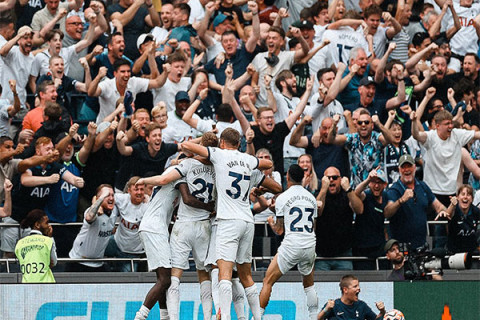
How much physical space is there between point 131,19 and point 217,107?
285cm

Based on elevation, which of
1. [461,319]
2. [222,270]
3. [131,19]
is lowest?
[461,319]

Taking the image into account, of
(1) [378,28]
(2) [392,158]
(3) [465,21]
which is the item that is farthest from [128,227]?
(3) [465,21]

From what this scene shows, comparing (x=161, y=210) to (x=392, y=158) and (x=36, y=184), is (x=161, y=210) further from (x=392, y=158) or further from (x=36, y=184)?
(x=392, y=158)

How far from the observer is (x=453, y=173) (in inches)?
785

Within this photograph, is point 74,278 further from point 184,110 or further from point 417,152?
point 417,152

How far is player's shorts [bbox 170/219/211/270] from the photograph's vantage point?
15609 millimetres

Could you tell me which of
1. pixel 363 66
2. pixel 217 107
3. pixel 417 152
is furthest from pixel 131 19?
pixel 417 152

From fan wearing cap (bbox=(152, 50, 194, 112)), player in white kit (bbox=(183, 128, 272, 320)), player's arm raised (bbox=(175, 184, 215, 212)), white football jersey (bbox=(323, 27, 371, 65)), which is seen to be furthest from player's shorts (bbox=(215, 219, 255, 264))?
white football jersey (bbox=(323, 27, 371, 65))

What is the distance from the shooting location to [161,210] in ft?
51.7

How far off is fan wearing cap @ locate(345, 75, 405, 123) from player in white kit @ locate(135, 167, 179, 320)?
19.9 feet

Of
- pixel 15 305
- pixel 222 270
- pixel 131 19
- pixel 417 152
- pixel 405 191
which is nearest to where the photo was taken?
pixel 222 270

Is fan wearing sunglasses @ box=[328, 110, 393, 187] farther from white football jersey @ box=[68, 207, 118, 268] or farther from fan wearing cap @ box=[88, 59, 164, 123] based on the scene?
white football jersey @ box=[68, 207, 118, 268]

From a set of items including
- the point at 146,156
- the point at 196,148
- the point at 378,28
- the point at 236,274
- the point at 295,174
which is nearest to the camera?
the point at 196,148

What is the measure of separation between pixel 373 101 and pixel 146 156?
4704 mm
